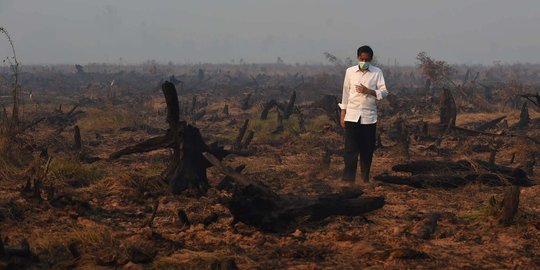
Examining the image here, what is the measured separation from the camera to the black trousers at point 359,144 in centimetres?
714

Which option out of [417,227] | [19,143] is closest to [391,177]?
[417,227]

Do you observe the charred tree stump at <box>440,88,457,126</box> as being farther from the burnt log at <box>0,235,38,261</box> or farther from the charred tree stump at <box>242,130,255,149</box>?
the burnt log at <box>0,235,38,261</box>

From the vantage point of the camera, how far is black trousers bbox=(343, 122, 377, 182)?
714 centimetres

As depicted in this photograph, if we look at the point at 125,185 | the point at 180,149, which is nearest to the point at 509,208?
the point at 180,149

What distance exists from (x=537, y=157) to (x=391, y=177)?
3.87m

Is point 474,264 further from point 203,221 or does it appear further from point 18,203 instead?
point 18,203

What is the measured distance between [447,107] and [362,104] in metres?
5.41

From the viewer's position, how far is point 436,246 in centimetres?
471

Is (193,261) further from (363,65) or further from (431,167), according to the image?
(431,167)

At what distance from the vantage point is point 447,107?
11.7 meters

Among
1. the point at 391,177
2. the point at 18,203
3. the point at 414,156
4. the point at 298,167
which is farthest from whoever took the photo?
the point at 414,156

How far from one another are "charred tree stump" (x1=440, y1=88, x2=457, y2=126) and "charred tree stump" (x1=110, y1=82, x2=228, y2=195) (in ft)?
21.7

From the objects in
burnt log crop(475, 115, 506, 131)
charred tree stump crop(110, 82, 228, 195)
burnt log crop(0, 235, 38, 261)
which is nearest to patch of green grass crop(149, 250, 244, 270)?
burnt log crop(0, 235, 38, 261)

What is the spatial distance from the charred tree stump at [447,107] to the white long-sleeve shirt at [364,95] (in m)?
5.05
